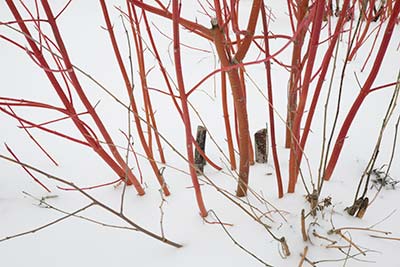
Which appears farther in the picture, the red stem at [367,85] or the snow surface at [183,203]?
the snow surface at [183,203]

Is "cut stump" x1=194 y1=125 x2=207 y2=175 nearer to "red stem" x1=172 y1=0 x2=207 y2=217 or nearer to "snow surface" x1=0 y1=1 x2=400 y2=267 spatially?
"snow surface" x1=0 y1=1 x2=400 y2=267

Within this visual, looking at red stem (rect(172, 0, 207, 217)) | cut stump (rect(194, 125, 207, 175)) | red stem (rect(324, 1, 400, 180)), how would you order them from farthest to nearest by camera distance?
cut stump (rect(194, 125, 207, 175)), red stem (rect(324, 1, 400, 180)), red stem (rect(172, 0, 207, 217))

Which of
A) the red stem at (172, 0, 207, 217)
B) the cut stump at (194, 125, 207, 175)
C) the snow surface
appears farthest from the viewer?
the cut stump at (194, 125, 207, 175)

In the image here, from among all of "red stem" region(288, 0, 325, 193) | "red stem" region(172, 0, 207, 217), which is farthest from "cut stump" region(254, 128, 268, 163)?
"red stem" region(172, 0, 207, 217)

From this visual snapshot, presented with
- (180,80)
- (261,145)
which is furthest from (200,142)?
(180,80)

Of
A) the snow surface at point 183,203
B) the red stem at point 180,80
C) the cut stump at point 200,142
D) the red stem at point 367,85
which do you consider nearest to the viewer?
the red stem at point 180,80

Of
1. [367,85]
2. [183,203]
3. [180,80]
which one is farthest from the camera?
[183,203]

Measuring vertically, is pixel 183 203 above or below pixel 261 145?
below

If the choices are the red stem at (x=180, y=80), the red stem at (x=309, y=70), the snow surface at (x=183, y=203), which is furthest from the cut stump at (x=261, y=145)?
the red stem at (x=180, y=80)

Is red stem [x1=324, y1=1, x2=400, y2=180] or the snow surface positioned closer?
red stem [x1=324, y1=1, x2=400, y2=180]

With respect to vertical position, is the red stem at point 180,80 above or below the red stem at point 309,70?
below

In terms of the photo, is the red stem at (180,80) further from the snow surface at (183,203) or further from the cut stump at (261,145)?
the cut stump at (261,145)

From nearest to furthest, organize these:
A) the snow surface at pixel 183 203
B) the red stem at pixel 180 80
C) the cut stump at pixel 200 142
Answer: the red stem at pixel 180 80
the snow surface at pixel 183 203
the cut stump at pixel 200 142

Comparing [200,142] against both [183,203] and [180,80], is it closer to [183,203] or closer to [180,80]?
[183,203]
